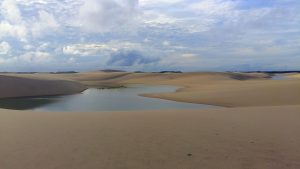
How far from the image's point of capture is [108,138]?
7879 mm

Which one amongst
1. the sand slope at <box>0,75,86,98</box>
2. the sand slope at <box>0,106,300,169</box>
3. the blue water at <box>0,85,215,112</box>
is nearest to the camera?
the sand slope at <box>0,106,300,169</box>

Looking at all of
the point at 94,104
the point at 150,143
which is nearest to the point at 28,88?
the point at 94,104

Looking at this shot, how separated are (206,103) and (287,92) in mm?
6388

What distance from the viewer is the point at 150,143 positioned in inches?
287

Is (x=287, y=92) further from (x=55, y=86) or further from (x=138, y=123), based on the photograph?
(x=55, y=86)

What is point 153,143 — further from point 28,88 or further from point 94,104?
point 28,88

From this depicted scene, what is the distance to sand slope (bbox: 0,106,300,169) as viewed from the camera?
577 cm

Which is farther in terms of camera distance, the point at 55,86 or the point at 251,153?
the point at 55,86

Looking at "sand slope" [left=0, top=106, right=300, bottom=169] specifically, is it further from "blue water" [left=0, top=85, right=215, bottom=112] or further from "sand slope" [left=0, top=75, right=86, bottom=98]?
"sand slope" [left=0, top=75, right=86, bottom=98]

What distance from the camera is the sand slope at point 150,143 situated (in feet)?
18.9

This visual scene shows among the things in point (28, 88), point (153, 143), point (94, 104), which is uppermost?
point (153, 143)

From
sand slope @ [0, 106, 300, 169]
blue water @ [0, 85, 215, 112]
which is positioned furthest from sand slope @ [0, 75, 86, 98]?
sand slope @ [0, 106, 300, 169]

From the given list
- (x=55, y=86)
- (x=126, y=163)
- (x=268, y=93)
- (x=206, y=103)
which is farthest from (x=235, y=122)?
(x=55, y=86)

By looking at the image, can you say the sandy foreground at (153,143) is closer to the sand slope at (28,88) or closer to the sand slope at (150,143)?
the sand slope at (150,143)
